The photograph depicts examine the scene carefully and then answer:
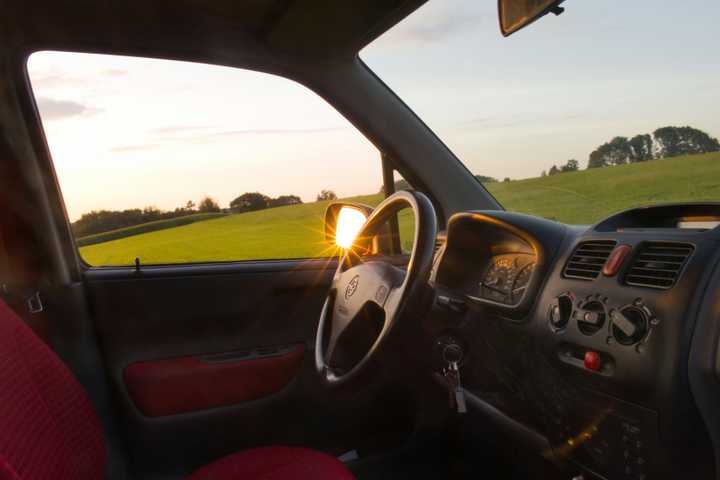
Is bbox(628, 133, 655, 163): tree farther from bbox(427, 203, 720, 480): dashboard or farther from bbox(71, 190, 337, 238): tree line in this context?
bbox(71, 190, 337, 238): tree line

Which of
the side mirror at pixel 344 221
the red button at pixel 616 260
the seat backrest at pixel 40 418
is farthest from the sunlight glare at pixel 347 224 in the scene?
the seat backrest at pixel 40 418

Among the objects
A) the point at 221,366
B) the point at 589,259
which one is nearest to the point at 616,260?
the point at 589,259

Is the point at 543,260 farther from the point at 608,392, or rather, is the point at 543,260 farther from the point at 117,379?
the point at 117,379

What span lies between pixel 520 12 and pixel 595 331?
2.70 ft

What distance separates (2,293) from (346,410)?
142cm

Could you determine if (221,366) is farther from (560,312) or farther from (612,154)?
(612,154)

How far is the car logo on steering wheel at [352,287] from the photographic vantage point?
1828 mm

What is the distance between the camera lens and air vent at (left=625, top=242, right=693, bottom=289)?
1.32 meters

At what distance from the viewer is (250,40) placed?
97.0 inches

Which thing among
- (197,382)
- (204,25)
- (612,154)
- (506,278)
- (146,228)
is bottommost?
(197,382)

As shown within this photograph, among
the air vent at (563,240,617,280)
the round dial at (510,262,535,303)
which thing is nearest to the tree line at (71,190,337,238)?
the round dial at (510,262,535,303)

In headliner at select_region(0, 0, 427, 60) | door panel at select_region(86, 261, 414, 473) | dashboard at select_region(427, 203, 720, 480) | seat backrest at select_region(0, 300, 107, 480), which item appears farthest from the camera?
door panel at select_region(86, 261, 414, 473)

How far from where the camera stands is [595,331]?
4.83 feet

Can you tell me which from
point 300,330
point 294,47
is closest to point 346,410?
point 300,330
